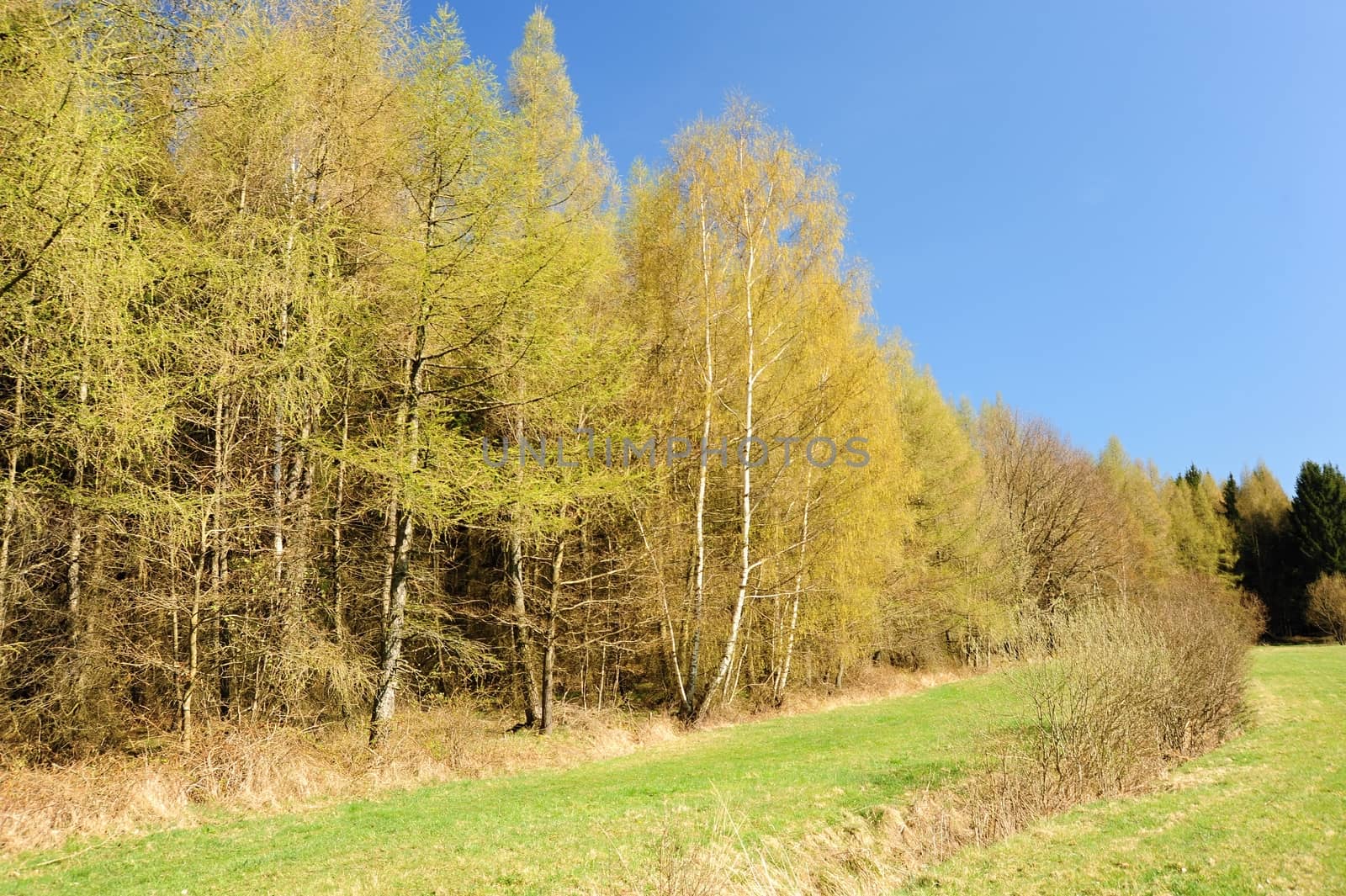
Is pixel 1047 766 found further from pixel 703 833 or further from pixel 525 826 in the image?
pixel 525 826

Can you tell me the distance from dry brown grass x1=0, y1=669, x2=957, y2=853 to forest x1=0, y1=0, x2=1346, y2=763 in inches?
14.0

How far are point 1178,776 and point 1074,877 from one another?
17.2ft

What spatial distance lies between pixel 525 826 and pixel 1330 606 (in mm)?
51569

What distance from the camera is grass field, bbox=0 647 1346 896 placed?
17.1 feet

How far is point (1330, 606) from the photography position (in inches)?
1592

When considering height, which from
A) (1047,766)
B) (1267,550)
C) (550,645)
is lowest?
(1047,766)

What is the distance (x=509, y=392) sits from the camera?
1001 centimetres

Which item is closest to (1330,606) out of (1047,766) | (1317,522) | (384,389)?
(1317,522)

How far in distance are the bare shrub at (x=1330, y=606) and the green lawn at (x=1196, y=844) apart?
41630mm

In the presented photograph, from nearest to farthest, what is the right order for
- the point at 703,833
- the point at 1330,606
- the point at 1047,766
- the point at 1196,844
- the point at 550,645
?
the point at 1196,844
the point at 703,833
the point at 1047,766
the point at 550,645
the point at 1330,606

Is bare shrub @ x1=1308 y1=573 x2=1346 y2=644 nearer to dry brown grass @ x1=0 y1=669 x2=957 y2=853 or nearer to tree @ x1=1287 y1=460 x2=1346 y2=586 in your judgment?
tree @ x1=1287 y1=460 x2=1346 y2=586

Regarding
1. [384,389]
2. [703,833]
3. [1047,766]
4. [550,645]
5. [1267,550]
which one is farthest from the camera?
[1267,550]

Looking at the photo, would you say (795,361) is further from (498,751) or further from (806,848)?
(806,848)

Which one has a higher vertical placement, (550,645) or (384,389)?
(384,389)
